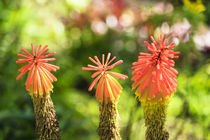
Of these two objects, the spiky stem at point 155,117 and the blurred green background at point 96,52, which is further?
the blurred green background at point 96,52

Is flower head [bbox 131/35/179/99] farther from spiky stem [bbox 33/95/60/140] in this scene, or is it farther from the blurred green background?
the blurred green background

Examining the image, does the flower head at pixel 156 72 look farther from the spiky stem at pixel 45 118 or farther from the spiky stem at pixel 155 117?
the spiky stem at pixel 45 118

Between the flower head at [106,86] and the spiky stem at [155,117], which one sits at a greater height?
the flower head at [106,86]

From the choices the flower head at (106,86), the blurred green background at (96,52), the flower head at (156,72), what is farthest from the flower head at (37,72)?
the blurred green background at (96,52)

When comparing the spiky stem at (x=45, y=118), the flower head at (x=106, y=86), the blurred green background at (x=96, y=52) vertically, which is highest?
the blurred green background at (x=96, y=52)

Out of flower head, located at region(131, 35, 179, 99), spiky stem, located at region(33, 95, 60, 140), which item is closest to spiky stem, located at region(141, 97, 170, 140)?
flower head, located at region(131, 35, 179, 99)

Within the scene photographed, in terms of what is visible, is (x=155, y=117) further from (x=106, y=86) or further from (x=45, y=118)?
(x=45, y=118)

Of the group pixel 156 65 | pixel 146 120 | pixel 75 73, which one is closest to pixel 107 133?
pixel 146 120
